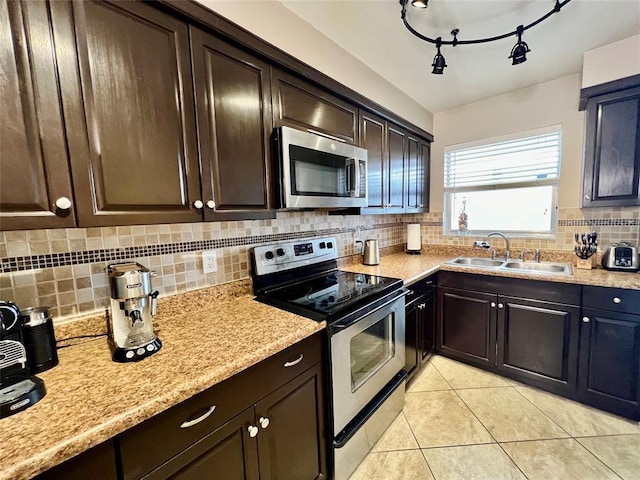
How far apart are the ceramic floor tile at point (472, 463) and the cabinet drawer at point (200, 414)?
1.11 m

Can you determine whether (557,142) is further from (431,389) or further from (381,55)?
(431,389)

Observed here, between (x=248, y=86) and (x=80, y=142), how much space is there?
2.41ft

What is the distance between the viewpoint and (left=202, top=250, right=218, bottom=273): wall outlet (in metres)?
1.44

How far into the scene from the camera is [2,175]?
73 cm

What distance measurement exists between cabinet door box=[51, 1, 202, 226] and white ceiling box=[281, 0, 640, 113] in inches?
32.4

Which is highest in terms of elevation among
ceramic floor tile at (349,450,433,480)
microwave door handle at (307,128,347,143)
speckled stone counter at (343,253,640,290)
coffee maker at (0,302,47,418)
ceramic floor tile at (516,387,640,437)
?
microwave door handle at (307,128,347,143)

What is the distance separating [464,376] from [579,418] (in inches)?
27.8

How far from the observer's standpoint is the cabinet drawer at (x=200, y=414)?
72 centimetres

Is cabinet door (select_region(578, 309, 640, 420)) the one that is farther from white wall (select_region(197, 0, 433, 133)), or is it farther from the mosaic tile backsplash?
white wall (select_region(197, 0, 433, 133))

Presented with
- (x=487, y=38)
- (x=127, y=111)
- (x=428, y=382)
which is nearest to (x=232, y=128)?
(x=127, y=111)

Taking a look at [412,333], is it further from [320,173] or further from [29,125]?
[29,125]

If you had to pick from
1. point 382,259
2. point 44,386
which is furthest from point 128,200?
point 382,259

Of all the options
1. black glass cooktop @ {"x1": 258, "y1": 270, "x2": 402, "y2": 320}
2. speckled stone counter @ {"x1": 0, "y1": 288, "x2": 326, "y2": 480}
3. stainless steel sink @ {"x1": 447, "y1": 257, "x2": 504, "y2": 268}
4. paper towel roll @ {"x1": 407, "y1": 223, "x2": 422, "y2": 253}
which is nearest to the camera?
speckled stone counter @ {"x1": 0, "y1": 288, "x2": 326, "y2": 480}

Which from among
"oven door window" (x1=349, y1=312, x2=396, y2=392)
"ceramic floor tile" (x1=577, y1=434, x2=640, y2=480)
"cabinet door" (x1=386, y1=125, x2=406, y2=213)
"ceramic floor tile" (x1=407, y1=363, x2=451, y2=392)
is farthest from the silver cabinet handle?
"ceramic floor tile" (x1=577, y1=434, x2=640, y2=480)
